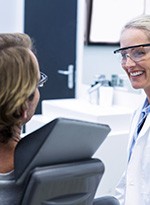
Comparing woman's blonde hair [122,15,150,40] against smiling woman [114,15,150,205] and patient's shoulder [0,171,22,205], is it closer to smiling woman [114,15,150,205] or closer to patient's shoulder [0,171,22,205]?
smiling woman [114,15,150,205]

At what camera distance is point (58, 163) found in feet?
2.76

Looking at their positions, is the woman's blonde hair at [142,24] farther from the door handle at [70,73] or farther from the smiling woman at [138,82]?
the door handle at [70,73]

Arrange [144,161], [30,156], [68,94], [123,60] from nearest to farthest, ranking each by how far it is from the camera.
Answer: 1. [30,156]
2. [144,161]
3. [123,60]
4. [68,94]

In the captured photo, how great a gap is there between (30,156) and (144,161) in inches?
Answer: 29.6

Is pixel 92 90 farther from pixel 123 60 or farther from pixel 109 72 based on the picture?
pixel 123 60

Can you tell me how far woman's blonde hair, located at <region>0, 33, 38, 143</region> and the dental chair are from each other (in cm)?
6

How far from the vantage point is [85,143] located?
855 mm

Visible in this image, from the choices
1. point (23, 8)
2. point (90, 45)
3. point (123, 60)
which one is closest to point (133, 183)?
point (123, 60)

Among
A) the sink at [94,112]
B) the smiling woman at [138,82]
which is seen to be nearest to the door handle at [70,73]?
the sink at [94,112]

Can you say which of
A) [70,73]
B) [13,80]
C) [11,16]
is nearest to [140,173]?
[13,80]

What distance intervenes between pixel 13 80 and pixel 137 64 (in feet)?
2.52

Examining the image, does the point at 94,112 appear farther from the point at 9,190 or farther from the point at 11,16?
the point at 11,16

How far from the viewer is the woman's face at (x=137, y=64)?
1459 mm

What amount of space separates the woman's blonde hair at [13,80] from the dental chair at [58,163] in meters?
0.06
